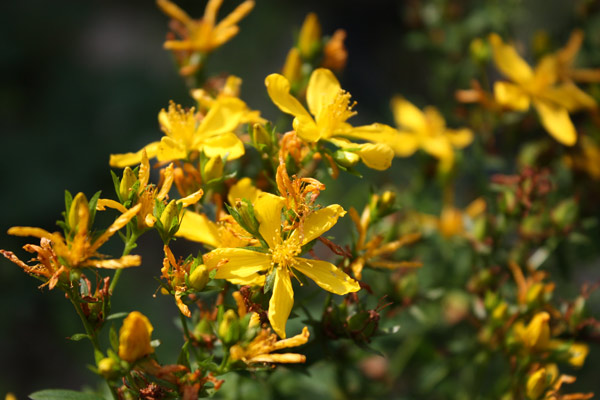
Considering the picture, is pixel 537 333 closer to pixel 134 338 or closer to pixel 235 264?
pixel 235 264

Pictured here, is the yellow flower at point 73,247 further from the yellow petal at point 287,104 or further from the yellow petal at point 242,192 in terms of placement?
the yellow petal at point 287,104

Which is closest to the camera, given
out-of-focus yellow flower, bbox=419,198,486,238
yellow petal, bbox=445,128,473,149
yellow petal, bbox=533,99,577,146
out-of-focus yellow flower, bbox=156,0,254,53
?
out-of-focus yellow flower, bbox=156,0,254,53

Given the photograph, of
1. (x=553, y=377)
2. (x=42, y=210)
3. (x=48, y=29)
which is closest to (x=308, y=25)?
(x=553, y=377)

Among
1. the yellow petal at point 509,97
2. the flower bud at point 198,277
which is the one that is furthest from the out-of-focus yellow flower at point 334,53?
the flower bud at point 198,277

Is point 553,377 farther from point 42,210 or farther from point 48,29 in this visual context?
point 48,29

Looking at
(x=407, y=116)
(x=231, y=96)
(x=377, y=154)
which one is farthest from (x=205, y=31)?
(x=407, y=116)

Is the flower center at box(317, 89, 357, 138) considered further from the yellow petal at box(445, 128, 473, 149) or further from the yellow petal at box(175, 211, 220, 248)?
the yellow petal at box(445, 128, 473, 149)

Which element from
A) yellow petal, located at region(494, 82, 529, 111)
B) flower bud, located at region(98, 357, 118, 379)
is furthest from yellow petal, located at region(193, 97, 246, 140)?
yellow petal, located at region(494, 82, 529, 111)
